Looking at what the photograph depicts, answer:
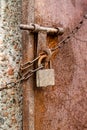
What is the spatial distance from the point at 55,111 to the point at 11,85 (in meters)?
0.21

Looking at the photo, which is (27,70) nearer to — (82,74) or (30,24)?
(30,24)

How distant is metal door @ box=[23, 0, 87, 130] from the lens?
4.09 ft

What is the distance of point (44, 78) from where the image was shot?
47.2 inches

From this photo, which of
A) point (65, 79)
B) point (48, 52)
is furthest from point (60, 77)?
point (48, 52)

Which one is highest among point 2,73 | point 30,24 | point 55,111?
point 30,24

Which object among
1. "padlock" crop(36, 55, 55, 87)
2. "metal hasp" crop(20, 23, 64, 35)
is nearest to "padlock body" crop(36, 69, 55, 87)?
"padlock" crop(36, 55, 55, 87)

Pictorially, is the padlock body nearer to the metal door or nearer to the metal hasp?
the metal door

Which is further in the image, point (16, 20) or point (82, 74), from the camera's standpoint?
point (82, 74)

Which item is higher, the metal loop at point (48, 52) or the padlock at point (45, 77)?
the metal loop at point (48, 52)

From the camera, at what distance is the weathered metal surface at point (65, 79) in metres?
Answer: 1.29

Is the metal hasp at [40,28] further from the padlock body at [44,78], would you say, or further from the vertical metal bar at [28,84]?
the padlock body at [44,78]

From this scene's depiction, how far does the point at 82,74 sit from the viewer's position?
1.45 m

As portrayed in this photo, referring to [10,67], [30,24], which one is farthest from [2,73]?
[30,24]

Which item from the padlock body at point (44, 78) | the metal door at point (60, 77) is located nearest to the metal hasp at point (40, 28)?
the metal door at point (60, 77)
